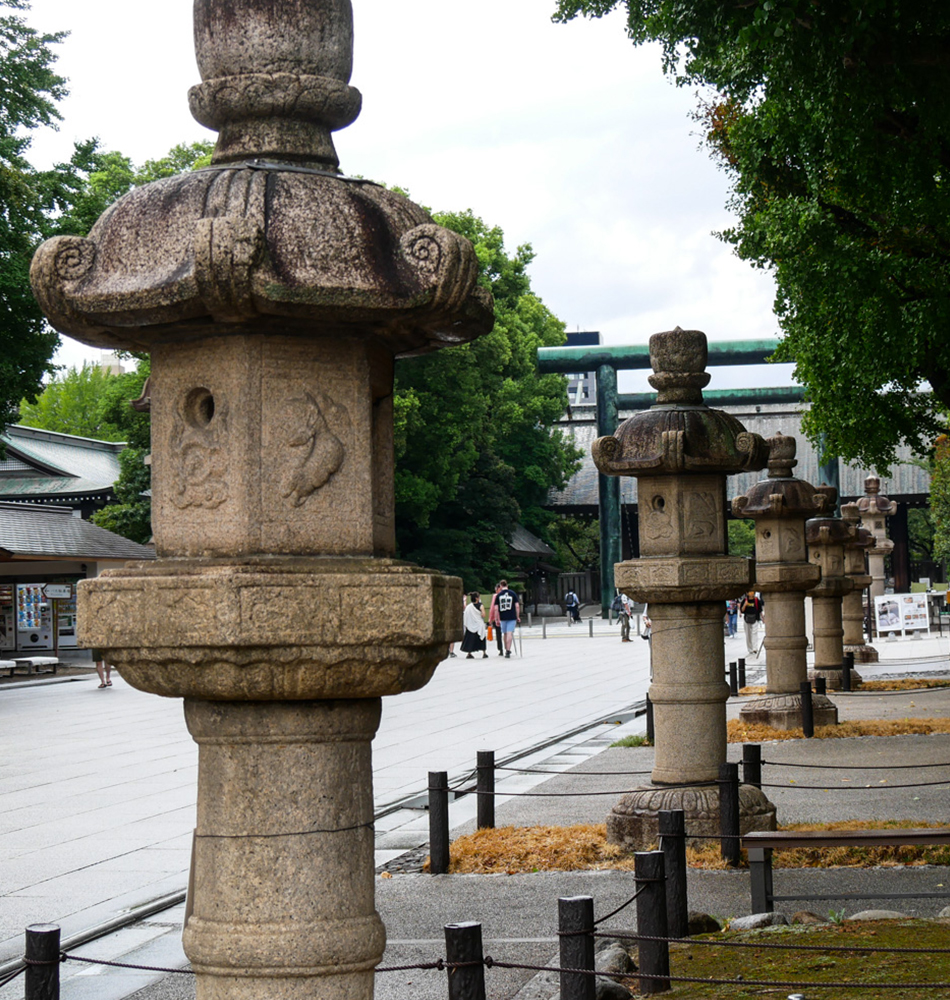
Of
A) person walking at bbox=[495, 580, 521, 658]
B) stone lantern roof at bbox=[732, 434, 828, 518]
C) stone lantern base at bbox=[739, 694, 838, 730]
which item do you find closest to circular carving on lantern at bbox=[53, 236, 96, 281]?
stone lantern roof at bbox=[732, 434, 828, 518]

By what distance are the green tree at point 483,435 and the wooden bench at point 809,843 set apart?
110 ft

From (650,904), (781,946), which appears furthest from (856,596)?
(781,946)

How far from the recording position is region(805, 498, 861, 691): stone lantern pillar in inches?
787

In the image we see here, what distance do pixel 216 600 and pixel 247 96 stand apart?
5.05ft

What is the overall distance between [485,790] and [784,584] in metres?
7.14

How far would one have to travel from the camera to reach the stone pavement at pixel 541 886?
251 inches

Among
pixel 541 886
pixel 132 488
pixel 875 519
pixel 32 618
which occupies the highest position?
pixel 132 488

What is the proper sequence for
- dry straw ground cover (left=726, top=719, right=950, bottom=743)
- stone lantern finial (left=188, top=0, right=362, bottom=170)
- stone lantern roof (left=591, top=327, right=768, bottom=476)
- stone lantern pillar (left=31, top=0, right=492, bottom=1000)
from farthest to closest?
dry straw ground cover (left=726, top=719, right=950, bottom=743), stone lantern roof (left=591, top=327, right=768, bottom=476), stone lantern finial (left=188, top=0, right=362, bottom=170), stone lantern pillar (left=31, top=0, right=492, bottom=1000)

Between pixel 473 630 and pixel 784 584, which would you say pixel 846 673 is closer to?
pixel 784 584

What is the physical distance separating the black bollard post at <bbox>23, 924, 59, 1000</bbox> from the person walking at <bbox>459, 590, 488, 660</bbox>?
26471 mm

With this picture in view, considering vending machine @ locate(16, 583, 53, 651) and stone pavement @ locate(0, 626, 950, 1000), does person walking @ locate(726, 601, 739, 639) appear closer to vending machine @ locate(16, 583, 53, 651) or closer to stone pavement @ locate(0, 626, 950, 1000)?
vending machine @ locate(16, 583, 53, 651)

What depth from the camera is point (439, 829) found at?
8422mm

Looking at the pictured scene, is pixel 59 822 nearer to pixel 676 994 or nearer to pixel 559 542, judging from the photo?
pixel 676 994

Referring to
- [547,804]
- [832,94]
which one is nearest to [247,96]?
[832,94]
